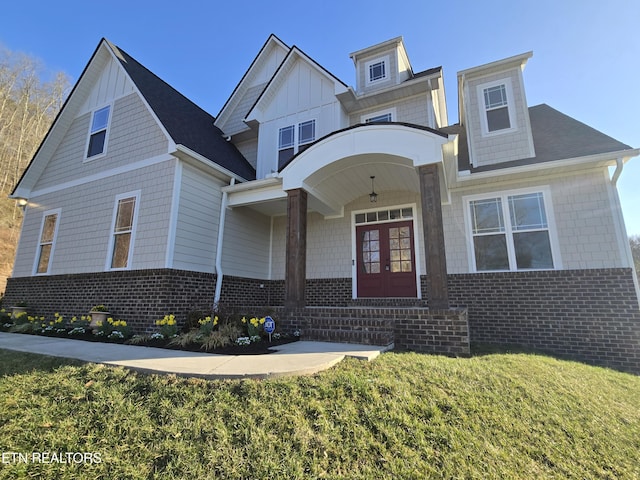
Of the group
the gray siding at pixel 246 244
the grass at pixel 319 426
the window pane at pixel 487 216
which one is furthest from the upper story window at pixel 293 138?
the grass at pixel 319 426

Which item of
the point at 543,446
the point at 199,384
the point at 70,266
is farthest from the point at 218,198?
the point at 543,446

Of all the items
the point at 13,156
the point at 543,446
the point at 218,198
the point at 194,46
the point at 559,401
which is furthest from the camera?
the point at 13,156

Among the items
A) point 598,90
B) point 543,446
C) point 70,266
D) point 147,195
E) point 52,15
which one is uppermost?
point 52,15

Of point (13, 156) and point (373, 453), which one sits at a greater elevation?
point (13, 156)

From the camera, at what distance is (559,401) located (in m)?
3.13

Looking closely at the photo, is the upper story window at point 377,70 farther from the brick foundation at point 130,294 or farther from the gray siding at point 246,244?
the brick foundation at point 130,294

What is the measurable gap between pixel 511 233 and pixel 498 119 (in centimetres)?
304

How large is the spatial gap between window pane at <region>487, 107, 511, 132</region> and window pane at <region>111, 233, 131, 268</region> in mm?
9192

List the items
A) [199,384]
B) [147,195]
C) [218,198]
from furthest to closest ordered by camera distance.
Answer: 1. [218,198]
2. [147,195]
3. [199,384]

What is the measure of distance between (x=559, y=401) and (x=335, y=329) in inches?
119

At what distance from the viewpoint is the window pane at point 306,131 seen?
29.3 ft

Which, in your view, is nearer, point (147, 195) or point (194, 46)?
point (147, 195)

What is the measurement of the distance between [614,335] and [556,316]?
0.87 metres

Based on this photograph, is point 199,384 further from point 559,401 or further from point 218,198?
point 218,198
